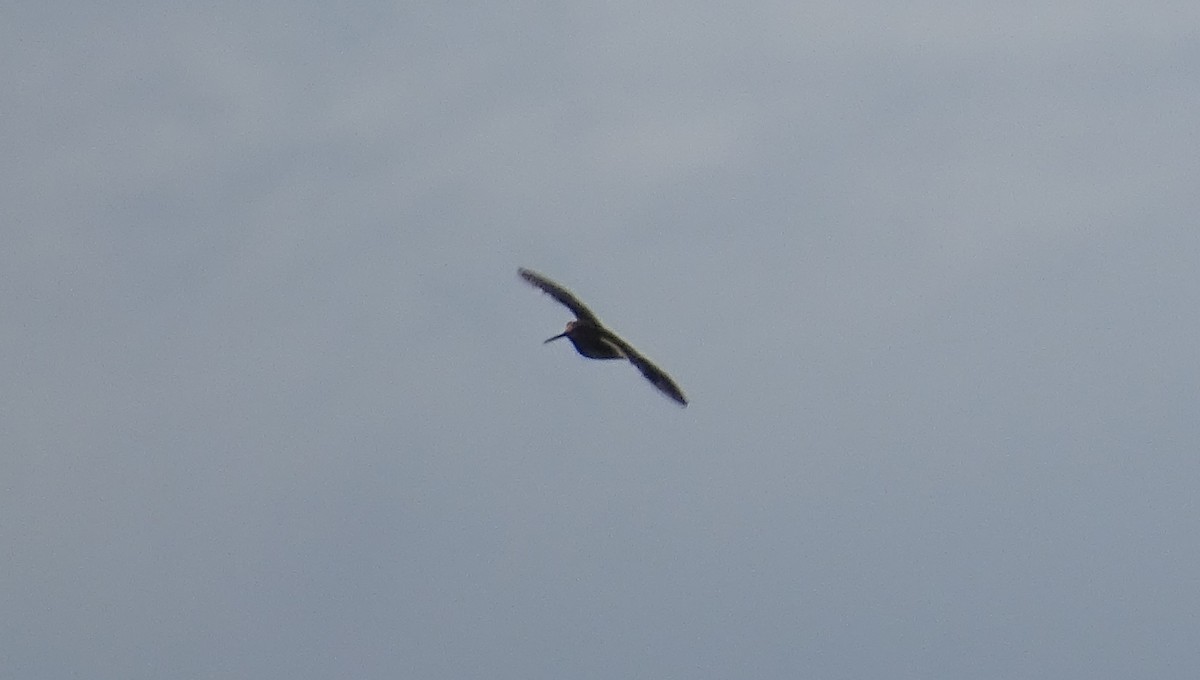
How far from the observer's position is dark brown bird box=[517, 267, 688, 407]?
1928 inches

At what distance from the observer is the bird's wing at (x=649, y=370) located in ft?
161

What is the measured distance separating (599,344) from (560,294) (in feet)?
6.43

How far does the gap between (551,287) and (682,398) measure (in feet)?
16.9

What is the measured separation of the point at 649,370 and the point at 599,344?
165 centimetres

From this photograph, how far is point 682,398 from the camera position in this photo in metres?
48.8

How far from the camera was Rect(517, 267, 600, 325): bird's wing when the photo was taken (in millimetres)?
49125

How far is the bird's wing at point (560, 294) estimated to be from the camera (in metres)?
49.1

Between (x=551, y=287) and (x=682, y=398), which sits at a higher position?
(x=551, y=287)

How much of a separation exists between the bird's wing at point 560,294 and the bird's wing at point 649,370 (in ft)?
2.39

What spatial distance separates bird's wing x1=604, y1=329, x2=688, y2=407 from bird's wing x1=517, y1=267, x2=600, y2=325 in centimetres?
73

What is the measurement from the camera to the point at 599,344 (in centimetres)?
4912

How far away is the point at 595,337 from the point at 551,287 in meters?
2.24

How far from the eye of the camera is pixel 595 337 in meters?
49.0

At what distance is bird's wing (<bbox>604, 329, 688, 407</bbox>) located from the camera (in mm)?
48969
